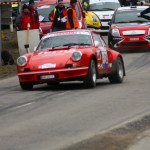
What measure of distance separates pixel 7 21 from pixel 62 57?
665 inches

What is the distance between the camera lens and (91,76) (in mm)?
17125

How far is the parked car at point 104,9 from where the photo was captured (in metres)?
38.8

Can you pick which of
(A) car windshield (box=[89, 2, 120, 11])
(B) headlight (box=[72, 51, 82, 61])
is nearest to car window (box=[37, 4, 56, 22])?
(A) car windshield (box=[89, 2, 120, 11])

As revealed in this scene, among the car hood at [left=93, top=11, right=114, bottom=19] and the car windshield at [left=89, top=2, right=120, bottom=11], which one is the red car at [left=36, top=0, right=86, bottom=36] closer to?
the car hood at [left=93, top=11, right=114, bottom=19]

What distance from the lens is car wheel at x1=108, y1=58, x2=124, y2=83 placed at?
Answer: 1878cm

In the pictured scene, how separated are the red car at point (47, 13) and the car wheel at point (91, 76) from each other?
10.6 meters

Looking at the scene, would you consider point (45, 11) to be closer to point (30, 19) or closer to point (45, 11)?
point (45, 11)

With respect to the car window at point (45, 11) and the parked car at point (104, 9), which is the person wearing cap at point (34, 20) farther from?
the parked car at point (104, 9)

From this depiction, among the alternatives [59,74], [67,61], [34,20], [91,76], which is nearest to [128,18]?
[34,20]

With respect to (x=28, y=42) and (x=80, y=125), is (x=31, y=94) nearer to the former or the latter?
(x=80, y=125)

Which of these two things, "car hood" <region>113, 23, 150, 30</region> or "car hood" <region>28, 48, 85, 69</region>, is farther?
"car hood" <region>113, 23, 150, 30</region>

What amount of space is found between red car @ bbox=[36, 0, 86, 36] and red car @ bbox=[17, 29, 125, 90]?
9.48 metres

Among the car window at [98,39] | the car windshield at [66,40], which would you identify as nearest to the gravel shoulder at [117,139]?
the car windshield at [66,40]

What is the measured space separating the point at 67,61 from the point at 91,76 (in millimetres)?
634
